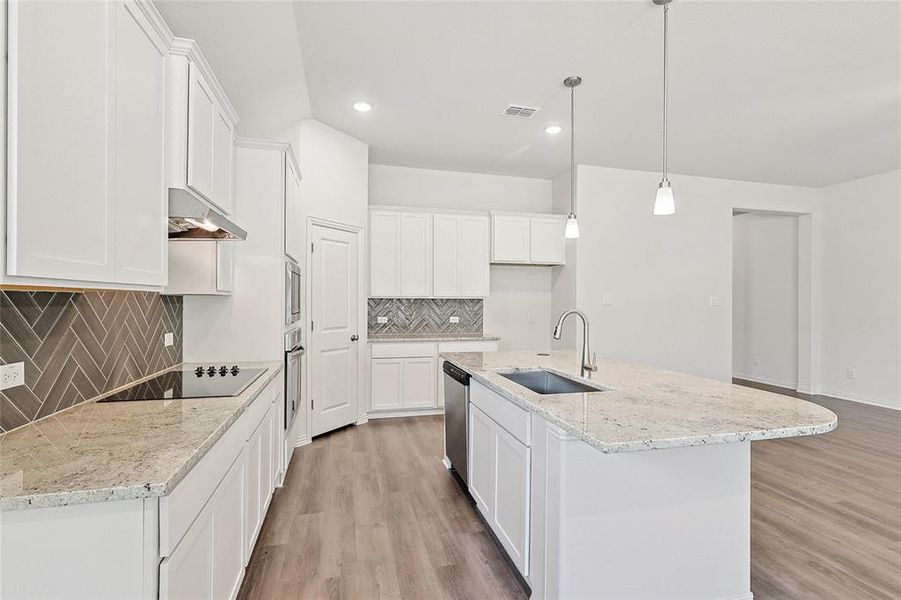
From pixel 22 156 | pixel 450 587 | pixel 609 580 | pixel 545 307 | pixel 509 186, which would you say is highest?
pixel 509 186

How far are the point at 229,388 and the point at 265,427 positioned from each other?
447 millimetres

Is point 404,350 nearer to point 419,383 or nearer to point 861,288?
point 419,383

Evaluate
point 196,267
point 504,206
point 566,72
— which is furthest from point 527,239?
point 196,267

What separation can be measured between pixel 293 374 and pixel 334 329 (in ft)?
3.13

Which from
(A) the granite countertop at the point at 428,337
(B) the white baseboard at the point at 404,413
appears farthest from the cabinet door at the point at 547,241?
(B) the white baseboard at the point at 404,413

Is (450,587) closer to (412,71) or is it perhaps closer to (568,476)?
(568,476)

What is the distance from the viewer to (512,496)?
206 cm

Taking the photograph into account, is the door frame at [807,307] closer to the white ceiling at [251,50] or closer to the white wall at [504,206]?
the white wall at [504,206]

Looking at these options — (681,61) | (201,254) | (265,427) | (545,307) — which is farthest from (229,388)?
(545,307)

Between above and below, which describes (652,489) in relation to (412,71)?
below

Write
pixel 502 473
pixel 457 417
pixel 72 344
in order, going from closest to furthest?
pixel 72 344 < pixel 502 473 < pixel 457 417

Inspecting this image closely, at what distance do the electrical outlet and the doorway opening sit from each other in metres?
7.22

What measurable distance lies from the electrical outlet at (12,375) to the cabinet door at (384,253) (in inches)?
134

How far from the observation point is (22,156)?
3.39 feet
